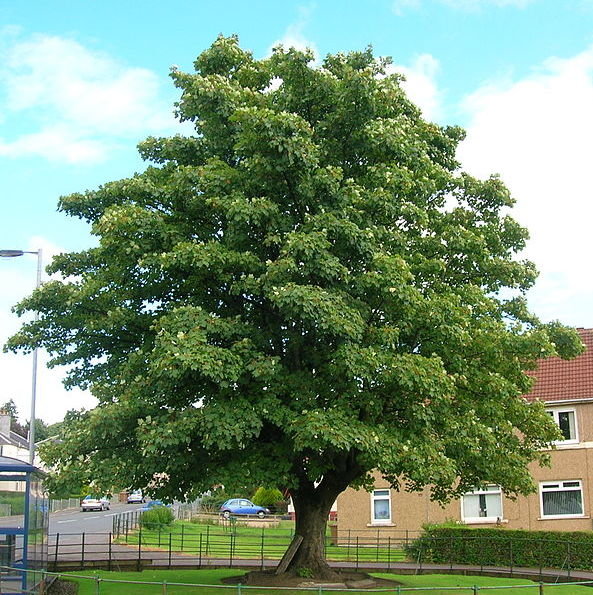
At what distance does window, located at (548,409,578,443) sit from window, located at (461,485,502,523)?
12.4 ft

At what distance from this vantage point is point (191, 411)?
704 inches

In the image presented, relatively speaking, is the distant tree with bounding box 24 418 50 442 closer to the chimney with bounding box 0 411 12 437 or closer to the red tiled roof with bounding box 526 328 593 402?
the chimney with bounding box 0 411 12 437

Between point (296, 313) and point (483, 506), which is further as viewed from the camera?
point (483, 506)

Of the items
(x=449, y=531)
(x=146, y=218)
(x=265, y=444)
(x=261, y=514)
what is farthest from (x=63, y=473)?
(x=261, y=514)

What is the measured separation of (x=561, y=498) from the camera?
34.2 meters

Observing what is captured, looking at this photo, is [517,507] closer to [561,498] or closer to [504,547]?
[561,498]

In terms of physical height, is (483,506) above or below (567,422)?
below

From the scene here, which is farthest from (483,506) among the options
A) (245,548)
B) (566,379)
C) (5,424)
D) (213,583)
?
(5,424)

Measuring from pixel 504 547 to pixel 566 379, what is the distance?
8.35 metres

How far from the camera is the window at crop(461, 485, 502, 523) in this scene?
35.7 m

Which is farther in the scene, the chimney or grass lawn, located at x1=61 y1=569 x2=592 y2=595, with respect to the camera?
the chimney

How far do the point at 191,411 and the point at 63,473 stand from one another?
342 centimetres

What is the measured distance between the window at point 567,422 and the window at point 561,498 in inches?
69.7

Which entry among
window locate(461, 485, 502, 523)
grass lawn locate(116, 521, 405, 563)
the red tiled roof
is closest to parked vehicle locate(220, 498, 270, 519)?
grass lawn locate(116, 521, 405, 563)
